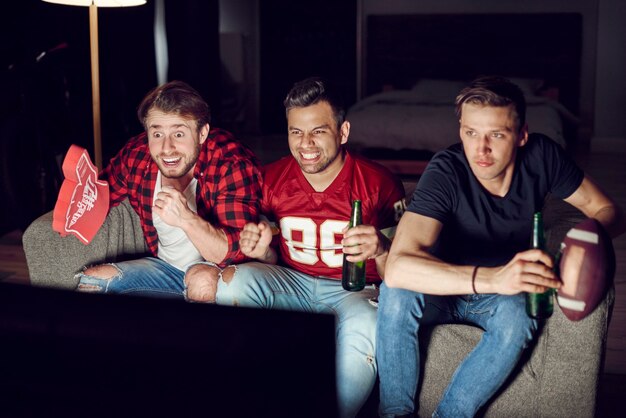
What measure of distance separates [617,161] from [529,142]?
478 centimetres

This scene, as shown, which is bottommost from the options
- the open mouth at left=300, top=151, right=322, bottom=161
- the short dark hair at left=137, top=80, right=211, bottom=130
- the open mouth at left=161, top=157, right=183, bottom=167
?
the open mouth at left=161, top=157, right=183, bottom=167

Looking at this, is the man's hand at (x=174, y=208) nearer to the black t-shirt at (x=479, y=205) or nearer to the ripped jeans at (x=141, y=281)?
the ripped jeans at (x=141, y=281)

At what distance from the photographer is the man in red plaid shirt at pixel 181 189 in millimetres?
2135

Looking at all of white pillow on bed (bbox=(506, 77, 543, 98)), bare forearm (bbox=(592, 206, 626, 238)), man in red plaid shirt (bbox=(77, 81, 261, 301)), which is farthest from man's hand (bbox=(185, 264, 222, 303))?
white pillow on bed (bbox=(506, 77, 543, 98))

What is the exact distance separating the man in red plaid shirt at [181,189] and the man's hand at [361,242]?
1.18 ft

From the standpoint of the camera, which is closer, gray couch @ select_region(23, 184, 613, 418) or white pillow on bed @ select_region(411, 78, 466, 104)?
gray couch @ select_region(23, 184, 613, 418)

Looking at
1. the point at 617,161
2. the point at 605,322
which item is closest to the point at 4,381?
the point at 605,322

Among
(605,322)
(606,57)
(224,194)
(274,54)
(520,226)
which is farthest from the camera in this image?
(274,54)

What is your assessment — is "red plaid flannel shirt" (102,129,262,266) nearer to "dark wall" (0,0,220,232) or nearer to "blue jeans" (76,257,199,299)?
"blue jeans" (76,257,199,299)

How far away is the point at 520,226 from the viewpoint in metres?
1.93

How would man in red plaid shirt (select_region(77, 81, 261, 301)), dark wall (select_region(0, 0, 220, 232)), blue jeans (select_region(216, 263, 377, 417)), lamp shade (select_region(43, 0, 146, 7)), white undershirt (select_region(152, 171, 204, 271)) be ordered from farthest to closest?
dark wall (select_region(0, 0, 220, 232))
lamp shade (select_region(43, 0, 146, 7))
white undershirt (select_region(152, 171, 204, 271))
man in red plaid shirt (select_region(77, 81, 261, 301))
blue jeans (select_region(216, 263, 377, 417))

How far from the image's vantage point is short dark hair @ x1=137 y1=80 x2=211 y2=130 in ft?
7.14

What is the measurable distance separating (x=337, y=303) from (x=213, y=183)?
494 mm

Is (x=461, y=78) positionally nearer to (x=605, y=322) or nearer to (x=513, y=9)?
(x=513, y=9)
